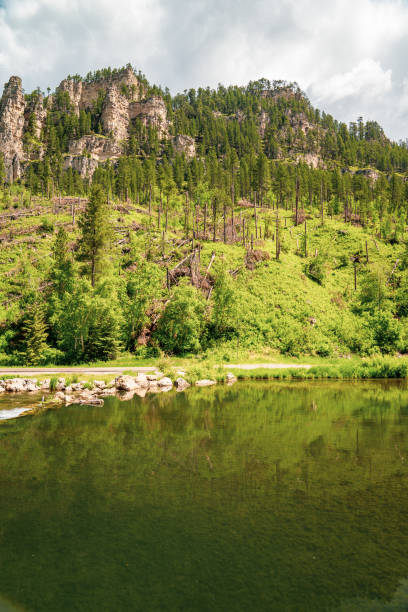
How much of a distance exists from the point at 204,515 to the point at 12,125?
223 metres

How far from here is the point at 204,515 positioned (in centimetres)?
984

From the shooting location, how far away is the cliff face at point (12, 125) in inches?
6769

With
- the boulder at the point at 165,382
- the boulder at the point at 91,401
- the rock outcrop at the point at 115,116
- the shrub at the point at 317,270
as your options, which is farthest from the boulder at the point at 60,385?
the rock outcrop at the point at 115,116

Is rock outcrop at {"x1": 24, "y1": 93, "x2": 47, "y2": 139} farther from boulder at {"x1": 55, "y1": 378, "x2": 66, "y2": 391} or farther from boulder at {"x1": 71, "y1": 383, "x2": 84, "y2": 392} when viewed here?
boulder at {"x1": 71, "y1": 383, "x2": 84, "y2": 392}

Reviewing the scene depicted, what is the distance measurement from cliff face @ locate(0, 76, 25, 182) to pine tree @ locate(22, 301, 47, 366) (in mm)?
159018

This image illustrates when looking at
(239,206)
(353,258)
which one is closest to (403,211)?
(353,258)

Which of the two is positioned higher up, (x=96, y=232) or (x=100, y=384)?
(x=96, y=232)

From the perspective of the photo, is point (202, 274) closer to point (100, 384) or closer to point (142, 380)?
point (142, 380)

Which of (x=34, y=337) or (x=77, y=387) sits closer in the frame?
(x=77, y=387)

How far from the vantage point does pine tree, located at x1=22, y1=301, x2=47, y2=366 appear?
37531 mm

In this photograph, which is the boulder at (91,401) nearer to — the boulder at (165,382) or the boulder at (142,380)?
the boulder at (142,380)

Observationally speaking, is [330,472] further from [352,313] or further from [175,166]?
[175,166]

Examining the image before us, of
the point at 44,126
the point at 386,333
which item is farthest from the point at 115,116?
the point at 386,333

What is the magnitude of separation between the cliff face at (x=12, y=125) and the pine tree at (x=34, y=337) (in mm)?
159018
